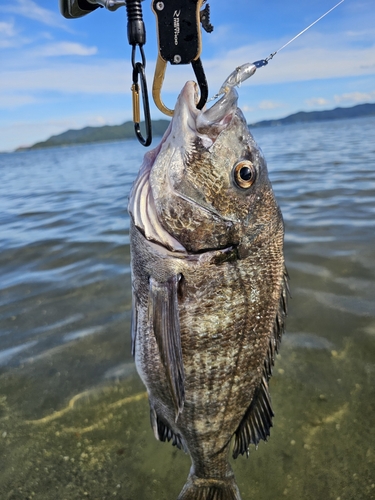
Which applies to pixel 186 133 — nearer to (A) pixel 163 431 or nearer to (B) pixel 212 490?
(A) pixel 163 431

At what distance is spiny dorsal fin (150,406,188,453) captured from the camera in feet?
7.64

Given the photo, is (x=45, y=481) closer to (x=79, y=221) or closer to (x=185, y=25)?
(x=185, y=25)

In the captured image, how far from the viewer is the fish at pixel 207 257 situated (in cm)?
197

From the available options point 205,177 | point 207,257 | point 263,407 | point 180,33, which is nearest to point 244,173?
point 205,177

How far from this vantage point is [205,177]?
2.01 metres

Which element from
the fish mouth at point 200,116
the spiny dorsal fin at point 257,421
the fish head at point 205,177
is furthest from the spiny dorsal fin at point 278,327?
the fish mouth at point 200,116

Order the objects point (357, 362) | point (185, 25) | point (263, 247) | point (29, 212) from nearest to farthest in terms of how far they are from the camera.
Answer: point (185, 25)
point (263, 247)
point (357, 362)
point (29, 212)

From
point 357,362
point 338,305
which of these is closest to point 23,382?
point 357,362

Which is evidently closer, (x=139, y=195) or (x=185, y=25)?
(x=185, y=25)

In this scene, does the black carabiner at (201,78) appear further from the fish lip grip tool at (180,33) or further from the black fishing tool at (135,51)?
the black fishing tool at (135,51)

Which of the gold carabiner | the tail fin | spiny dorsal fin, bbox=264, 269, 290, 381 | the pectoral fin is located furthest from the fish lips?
the tail fin

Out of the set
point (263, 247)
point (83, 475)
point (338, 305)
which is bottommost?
point (83, 475)

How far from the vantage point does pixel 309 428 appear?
289 cm

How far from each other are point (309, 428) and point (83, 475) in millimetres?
1695
